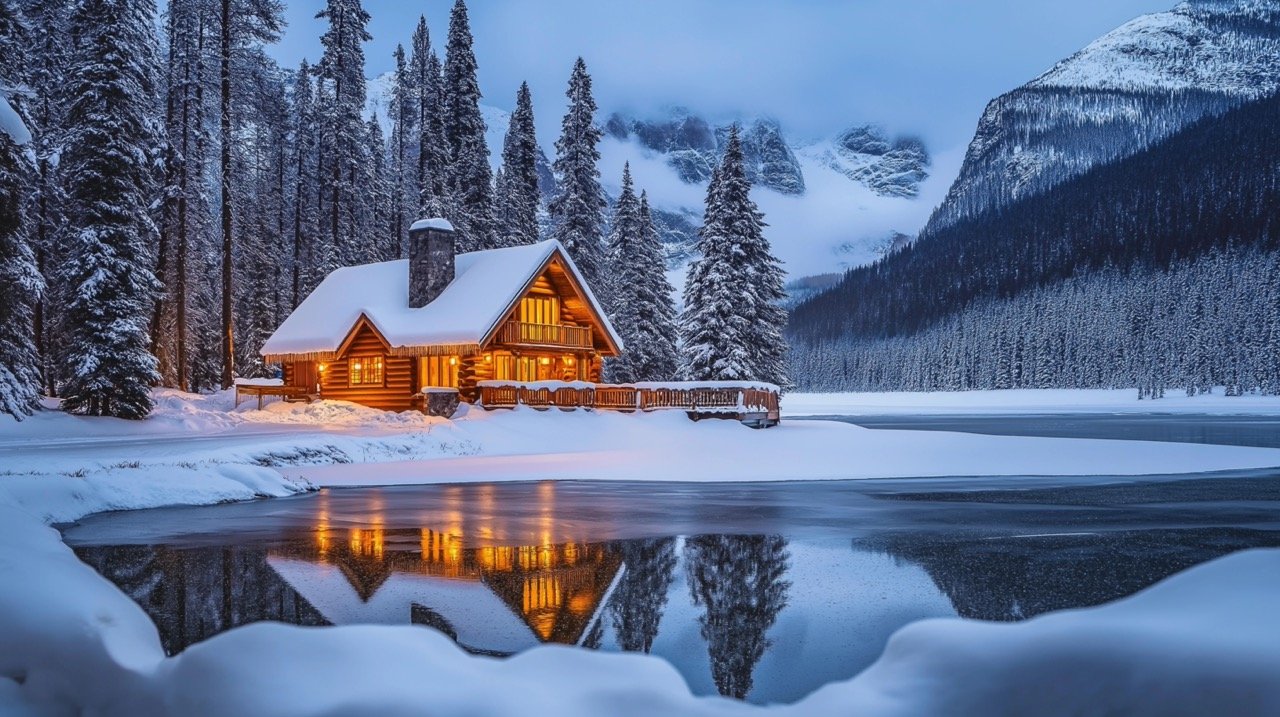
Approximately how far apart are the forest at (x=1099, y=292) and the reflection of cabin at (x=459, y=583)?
4125 inches

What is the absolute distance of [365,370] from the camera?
35.6 meters

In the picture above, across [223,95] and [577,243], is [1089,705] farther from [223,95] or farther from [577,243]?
[577,243]

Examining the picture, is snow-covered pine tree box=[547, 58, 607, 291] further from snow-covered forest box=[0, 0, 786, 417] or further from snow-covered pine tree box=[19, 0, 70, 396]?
snow-covered pine tree box=[19, 0, 70, 396]

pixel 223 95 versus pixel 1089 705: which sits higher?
pixel 223 95

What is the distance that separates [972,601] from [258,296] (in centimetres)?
5334

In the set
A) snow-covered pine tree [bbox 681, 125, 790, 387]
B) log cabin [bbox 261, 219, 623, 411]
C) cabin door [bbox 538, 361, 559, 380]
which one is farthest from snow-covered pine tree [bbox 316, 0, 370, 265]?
snow-covered pine tree [bbox 681, 125, 790, 387]

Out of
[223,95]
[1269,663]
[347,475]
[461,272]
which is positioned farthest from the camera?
[461,272]

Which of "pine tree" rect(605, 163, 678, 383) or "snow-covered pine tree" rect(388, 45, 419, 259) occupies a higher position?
"snow-covered pine tree" rect(388, 45, 419, 259)

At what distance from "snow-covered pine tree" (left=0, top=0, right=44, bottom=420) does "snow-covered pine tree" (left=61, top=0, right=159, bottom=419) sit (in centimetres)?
151

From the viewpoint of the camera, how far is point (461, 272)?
1446 inches

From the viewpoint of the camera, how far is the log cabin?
32.8m

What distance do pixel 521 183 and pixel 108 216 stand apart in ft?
88.4

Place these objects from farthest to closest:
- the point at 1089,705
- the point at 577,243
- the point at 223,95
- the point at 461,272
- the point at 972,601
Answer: the point at 577,243 → the point at 461,272 → the point at 223,95 → the point at 972,601 → the point at 1089,705

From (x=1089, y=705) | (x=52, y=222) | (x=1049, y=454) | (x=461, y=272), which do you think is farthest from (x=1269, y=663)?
(x=52, y=222)
